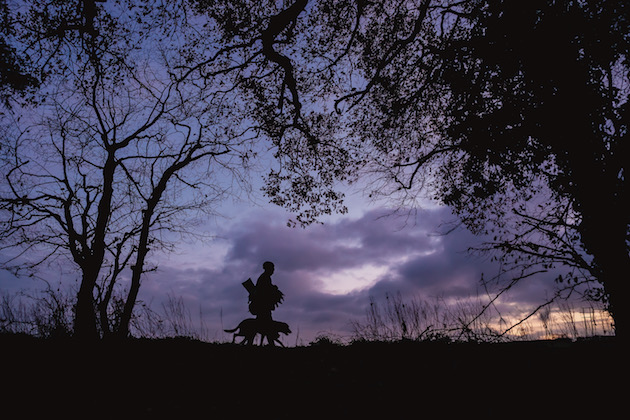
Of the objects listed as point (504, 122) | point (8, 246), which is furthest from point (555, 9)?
point (8, 246)

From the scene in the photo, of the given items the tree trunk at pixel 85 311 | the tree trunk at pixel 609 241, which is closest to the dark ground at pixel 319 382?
the tree trunk at pixel 609 241

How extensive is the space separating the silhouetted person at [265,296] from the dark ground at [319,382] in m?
2.21

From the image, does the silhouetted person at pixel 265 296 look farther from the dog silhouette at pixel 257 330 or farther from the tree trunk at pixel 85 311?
the tree trunk at pixel 85 311

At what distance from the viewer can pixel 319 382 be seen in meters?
4.79

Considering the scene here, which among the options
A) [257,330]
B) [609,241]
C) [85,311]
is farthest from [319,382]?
[85,311]

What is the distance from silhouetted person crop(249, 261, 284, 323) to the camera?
841 centimetres

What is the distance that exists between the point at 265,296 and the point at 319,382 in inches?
156

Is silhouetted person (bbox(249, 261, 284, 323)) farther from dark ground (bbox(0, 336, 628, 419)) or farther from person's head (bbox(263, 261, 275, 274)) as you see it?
dark ground (bbox(0, 336, 628, 419))

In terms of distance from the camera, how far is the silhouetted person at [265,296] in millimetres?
8406

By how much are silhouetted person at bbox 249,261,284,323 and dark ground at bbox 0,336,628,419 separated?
7.26 ft

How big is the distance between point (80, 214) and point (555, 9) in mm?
18402

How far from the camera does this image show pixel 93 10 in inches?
344

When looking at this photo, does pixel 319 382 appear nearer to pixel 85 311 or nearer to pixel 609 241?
pixel 609 241

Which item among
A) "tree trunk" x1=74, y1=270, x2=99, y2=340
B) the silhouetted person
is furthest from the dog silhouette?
"tree trunk" x1=74, y1=270, x2=99, y2=340
